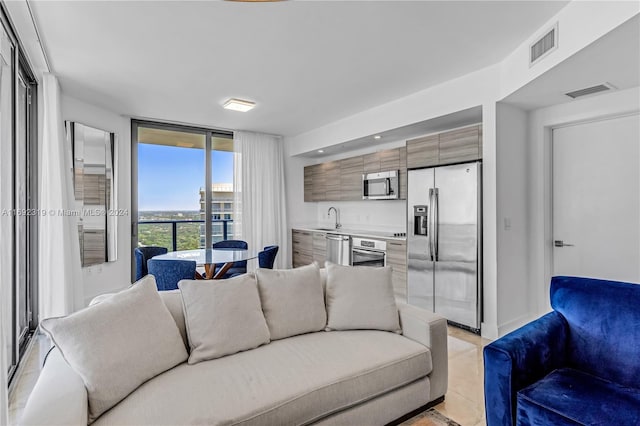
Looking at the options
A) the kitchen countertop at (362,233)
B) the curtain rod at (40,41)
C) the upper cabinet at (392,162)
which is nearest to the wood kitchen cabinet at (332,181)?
the upper cabinet at (392,162)

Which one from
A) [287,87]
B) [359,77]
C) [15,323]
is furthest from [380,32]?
[15,323]

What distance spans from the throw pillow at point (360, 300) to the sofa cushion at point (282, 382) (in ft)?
0.38

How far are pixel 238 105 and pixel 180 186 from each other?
80.5 inches

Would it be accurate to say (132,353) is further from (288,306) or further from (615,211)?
(615,211)

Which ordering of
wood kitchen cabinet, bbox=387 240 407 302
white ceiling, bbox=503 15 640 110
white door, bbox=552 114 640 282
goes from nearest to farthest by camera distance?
1. white ceiling, bbox=503 15 640 110
2. white door, bbox=552 114 640 282
3. wood kitchen cabinet, bbox=387 240 407 302

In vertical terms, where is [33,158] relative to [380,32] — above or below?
below

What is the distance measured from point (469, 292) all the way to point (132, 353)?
10.3 ft

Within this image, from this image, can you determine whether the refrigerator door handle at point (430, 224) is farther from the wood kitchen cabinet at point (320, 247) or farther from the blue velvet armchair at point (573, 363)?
the wood kitchen cabinet at point (320, 247)

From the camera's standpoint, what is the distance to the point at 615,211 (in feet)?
10.6

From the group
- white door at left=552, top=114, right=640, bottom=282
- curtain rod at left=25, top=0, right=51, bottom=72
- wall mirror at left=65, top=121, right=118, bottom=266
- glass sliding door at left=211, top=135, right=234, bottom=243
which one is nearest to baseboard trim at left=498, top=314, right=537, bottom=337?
white door at left=552, top=114, right=640, bottom=282

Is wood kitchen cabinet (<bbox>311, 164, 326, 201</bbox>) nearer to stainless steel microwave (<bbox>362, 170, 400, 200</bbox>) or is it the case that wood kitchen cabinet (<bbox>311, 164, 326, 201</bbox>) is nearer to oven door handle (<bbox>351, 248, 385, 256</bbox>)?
stainless steel microwave (<bbox>362, 170, 400, 200</bbox>)

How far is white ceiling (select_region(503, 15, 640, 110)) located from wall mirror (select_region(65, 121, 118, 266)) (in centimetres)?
491

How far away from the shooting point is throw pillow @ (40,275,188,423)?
1.48 metres

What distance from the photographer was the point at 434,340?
86.4 inches
